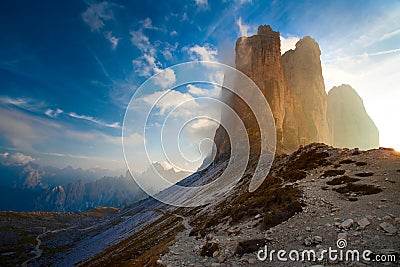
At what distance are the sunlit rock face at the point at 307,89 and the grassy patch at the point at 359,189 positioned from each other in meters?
130

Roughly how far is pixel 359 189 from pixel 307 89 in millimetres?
153187

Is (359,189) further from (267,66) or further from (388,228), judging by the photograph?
(267,66)

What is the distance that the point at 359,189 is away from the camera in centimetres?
1919

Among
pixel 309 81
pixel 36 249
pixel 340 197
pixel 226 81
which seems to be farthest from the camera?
pixel 226 81

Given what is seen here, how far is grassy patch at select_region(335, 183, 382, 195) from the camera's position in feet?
59.1

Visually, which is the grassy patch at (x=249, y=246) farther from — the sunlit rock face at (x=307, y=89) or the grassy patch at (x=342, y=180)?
the sunlit rock face at (x=307, y=89)

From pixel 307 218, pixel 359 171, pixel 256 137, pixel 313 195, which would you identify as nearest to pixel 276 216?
pixel 307 218

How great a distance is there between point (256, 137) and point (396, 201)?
103640 mm

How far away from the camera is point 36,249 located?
9306cm

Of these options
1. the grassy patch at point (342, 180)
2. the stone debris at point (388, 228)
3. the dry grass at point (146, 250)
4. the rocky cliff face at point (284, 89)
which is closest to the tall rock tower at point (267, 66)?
the rocky cliff face at point (284, 89)

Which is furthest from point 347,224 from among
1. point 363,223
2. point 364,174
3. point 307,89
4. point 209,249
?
point 307,89

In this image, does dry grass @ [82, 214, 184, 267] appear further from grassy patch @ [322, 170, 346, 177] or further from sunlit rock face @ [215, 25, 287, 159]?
sunlit rock face @ [215, 25, 287, 159]

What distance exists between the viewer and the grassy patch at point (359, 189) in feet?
59.1

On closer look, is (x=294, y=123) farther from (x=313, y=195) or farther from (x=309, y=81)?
(x=313, y=195)
